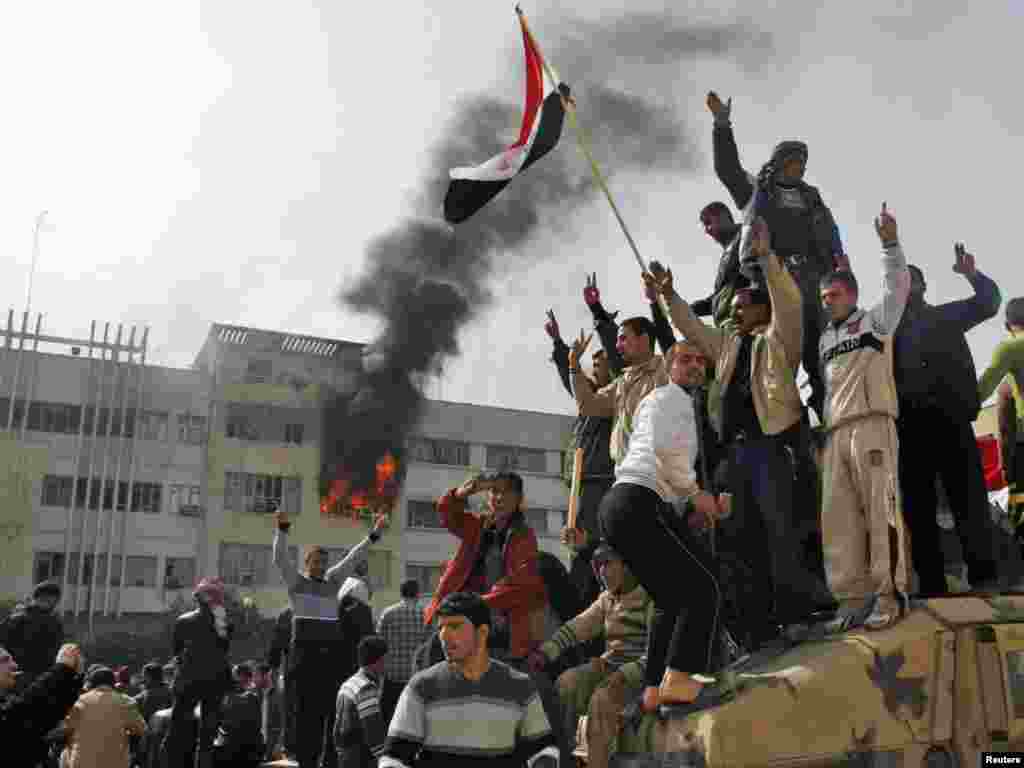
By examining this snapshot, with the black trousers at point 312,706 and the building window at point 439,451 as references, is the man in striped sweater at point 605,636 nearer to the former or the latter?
the black trousers at point 312,706

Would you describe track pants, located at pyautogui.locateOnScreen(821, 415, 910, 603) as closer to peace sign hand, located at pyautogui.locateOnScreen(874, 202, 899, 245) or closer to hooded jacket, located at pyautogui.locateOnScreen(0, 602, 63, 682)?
peace sign hand, located at pyautogui.locateOnScreen(874, 202, 899, 245)

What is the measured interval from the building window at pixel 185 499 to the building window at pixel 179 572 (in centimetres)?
226

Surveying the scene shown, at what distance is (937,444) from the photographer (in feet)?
21.5

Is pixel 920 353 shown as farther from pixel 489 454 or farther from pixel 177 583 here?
pixel 489 454

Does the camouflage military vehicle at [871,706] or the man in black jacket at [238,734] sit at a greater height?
the camouflage military vehicle at [871,706]

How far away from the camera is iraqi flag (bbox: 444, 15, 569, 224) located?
1009 centimetres

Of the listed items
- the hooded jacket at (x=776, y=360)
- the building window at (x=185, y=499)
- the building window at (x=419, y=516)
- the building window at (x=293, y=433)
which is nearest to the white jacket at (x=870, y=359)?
the hooded jacket at (x=776, y=360)

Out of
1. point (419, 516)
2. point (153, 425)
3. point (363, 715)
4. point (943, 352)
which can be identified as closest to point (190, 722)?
point (363, 715)

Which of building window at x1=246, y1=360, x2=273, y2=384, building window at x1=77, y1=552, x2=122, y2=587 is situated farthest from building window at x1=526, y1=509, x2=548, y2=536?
building window at x1=77, y1=552, x2=122, y2=587

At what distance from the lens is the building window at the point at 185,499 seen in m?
51.9

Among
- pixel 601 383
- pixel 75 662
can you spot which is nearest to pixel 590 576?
pixel 601 383

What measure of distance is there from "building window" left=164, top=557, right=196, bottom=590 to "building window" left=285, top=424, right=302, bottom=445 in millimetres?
7634

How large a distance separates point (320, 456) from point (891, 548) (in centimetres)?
5061

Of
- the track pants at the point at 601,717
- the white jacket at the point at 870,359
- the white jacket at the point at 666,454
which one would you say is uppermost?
the white jacket at the point at 870,359
